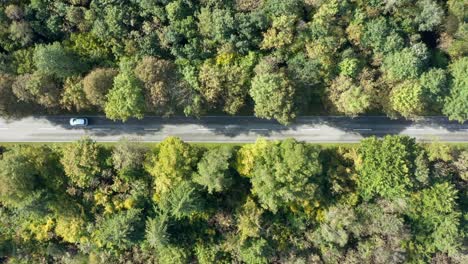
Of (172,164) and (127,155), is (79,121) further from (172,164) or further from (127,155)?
(172,164)

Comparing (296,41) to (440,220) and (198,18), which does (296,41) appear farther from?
(440,220)

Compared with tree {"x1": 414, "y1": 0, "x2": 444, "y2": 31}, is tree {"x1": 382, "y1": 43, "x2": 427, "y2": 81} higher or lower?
lower

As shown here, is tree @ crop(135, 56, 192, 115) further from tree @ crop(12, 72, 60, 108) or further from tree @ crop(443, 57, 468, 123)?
tree @ crop(443, 57, 468, 123)

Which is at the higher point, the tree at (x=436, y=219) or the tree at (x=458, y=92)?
the tree at (x=458, y=92)

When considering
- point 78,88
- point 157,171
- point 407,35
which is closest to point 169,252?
point 157,171

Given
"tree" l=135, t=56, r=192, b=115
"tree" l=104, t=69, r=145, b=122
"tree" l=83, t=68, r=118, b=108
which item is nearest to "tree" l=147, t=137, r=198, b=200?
"tree" l=135, t=56, r=192, b=115

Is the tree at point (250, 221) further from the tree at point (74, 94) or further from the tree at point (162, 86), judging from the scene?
the tree at point (74, 94)

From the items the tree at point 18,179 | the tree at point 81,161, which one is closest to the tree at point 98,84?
the tree at point 81,161
